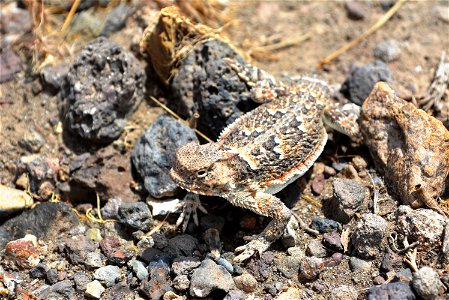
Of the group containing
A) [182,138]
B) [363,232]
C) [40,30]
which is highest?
[40,30]

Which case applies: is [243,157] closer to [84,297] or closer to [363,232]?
[363,232]

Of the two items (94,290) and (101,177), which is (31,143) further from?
(94,290)

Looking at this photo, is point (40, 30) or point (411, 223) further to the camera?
point (40, 30)

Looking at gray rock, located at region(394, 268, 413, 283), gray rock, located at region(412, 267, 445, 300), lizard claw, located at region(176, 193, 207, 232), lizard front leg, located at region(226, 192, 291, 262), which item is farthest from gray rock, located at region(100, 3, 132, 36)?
gray rock, located at region(412, 267, 445, 300)

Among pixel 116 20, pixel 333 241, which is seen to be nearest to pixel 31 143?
pixel 116 20

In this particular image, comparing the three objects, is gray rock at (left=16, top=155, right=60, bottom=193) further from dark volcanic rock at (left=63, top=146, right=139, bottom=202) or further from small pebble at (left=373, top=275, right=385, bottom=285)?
small pebble at (left=373, top=275, right=385, bottom=285)

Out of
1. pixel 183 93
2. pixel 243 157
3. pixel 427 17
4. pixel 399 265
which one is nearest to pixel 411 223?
pixel 399 265

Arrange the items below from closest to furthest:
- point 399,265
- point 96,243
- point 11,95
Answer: point 399,265 → point 96,243 → point 11,95
